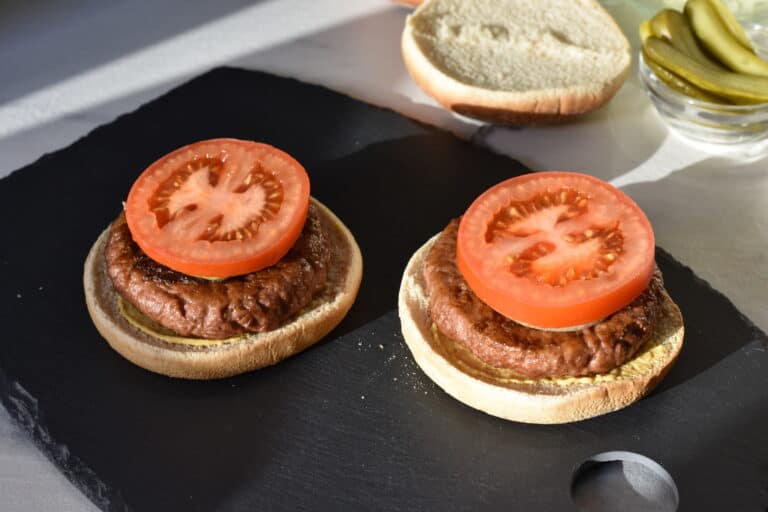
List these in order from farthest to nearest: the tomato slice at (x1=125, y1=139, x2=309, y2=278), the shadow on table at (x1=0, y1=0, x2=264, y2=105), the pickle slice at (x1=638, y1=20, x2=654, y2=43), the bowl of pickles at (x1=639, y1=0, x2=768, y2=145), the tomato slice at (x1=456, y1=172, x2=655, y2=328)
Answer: the shadow on table at (x1=0, y1=0, x2=264, y2=105)
the pickle slice at (x1=638, y1=20, x2=654, y2=43)
the bowl of pickles at (x1=639, y1=0, x2=768, y2=145)
the tomato slice at (x1=125, y1=139, x2=309, y2=278)
the tomato slice at (x1=456, y1=172, x2=655, y2=328)

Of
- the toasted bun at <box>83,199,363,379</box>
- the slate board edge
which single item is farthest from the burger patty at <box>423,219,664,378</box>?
the slate board edge

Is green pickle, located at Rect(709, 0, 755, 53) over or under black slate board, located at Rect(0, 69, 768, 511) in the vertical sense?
over

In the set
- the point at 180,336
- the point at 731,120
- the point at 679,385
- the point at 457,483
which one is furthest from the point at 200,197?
the point at 731,120

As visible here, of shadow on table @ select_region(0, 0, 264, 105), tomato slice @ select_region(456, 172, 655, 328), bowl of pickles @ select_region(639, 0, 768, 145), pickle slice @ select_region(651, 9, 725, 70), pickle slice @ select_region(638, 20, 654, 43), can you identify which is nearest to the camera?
tomato slice @ select_region(456, 172, 655, 328)

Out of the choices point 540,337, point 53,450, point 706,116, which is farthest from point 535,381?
point 706,116

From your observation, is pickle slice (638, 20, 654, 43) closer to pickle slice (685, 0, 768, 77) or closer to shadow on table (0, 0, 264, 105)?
pickle slice (685, 0, 768, 77)

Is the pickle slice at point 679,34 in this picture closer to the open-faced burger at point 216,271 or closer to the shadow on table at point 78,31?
the open-faced burger at point 216,271

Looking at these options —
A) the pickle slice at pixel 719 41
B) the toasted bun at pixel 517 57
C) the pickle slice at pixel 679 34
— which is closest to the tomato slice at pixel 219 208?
the toasted bun at pixel 517 57
